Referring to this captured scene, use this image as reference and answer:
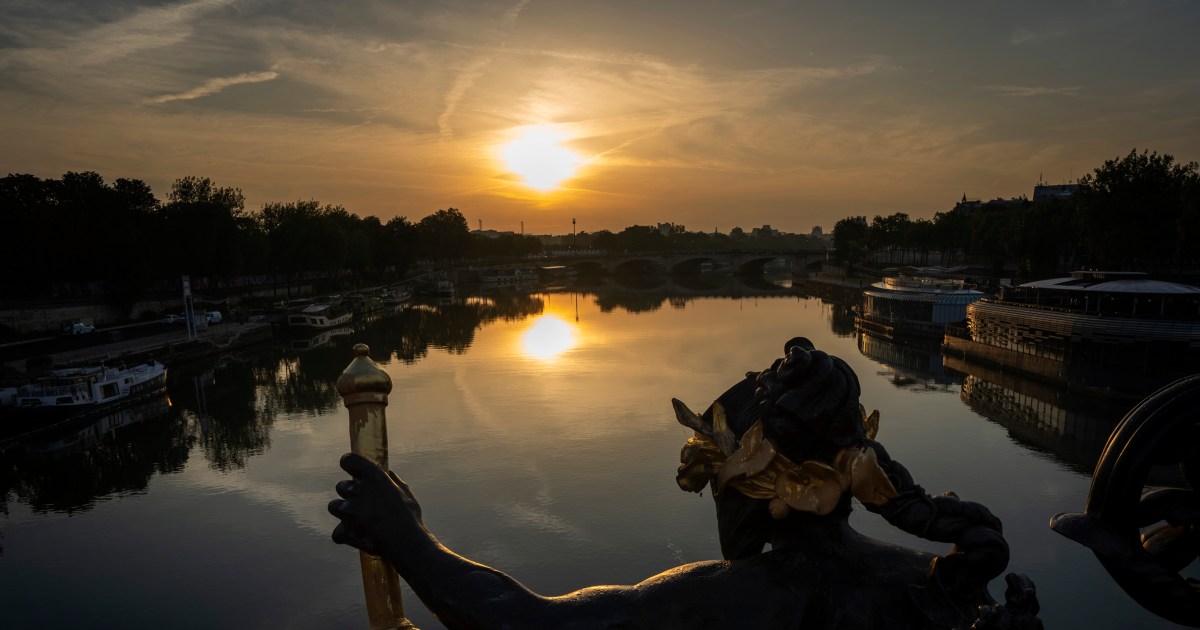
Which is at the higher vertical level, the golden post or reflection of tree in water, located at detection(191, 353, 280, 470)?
the golden post

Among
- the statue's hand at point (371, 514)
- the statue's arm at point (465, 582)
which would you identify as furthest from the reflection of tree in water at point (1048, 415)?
the statue's hand at point (371, 514)

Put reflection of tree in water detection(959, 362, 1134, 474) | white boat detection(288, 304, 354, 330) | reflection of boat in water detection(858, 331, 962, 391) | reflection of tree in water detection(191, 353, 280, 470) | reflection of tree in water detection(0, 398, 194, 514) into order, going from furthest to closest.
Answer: white boat detection(288, 304, 354, 330) → reflection of boat in water detection(858, 331, 962, 391) → reflection of tree in water detection(191, 353, 280, 470) → reflection of tree in water detection(959, 362, 1134, 474) → reflection of tree in water detection(0, 398, 194, 514)

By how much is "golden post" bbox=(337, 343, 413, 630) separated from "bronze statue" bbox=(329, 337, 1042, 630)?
10 cm

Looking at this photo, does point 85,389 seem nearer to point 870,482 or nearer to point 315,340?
point 315,340

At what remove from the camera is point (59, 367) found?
27.3 meters

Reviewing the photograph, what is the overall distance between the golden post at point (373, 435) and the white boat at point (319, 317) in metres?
46.8

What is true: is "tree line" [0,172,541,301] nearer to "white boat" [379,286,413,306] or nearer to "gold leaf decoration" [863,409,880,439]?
"white boat" [379,286,413,306]

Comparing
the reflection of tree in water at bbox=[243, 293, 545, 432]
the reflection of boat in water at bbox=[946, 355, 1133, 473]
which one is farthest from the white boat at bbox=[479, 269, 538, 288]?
the reflection of boat in water at bbox=[946, 355, 1133, 473]

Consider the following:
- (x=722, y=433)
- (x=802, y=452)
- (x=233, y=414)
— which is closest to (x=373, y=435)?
(x=722, y=433)

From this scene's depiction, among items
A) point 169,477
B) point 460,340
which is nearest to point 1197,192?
point 460,340

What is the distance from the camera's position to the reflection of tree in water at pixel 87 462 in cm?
1794

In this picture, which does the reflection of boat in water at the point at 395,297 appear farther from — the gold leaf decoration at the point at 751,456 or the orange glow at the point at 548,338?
the gold leaf decoration at the point at 751,456

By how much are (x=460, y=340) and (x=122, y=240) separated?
67.6 ft

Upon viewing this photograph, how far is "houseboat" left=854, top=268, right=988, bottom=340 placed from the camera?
4062 centimetres
